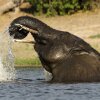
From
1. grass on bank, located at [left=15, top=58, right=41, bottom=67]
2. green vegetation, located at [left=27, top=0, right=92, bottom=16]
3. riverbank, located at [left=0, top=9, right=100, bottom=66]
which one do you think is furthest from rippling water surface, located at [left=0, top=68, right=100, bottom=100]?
green vegetation, located at [left=27, top=0, right=92, bottom=16]

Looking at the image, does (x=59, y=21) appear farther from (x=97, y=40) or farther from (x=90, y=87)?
(x=90, y=87)

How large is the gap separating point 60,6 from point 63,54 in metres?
18.3

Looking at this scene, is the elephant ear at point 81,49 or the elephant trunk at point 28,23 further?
the elephant ear at point 81,49

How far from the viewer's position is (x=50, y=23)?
106ft

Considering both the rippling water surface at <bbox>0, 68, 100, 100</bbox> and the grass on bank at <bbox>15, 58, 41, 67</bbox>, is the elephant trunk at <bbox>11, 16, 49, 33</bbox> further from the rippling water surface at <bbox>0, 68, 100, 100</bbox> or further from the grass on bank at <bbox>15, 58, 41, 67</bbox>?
the grass on bank at <bbox>15, 58, 41, 67</bbox>

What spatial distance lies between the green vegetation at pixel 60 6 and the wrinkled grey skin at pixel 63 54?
17.8 m

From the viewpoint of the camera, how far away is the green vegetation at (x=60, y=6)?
110 feet

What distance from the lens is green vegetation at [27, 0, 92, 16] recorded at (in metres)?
33.5

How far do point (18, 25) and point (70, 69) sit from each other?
4.71 ft

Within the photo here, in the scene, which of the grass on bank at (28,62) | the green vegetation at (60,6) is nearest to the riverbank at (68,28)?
the grass on bank at (28,62)

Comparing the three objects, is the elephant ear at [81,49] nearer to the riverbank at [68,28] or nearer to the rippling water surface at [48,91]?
the rippling water surface at [48,91]

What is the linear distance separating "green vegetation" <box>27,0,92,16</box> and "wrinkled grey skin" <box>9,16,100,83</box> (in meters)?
17.8

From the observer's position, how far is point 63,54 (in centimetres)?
1548

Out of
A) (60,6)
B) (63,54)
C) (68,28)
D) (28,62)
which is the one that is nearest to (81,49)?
(63,54)
